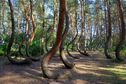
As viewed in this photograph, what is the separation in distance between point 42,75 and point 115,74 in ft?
13.7

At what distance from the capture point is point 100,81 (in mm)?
12047

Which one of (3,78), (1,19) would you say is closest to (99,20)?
(1,19)

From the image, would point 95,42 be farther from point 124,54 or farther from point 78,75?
point 78,75

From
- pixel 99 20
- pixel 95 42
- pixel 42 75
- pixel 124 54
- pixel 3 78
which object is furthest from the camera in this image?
pixel 99 20

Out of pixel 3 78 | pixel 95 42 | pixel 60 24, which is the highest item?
pixel 60 24

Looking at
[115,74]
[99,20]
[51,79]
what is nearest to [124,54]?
[115,74]

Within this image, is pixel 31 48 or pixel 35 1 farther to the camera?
pixel 35 1

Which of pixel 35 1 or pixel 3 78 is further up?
pixel 35 1

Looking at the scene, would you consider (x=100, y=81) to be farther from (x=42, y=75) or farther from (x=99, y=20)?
(x=99, y=20)

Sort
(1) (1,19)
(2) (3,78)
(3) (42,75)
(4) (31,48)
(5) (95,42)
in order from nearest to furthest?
(2) (3,78) < (3) (42,75) < (4) (31,48) < (1) (1,19) < (5) (95,42)

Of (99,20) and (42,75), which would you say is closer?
(42,75)

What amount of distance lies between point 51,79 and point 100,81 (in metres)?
2.24

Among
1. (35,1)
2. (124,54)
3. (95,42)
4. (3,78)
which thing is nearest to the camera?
(3,78)

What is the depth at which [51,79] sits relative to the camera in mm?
10984
